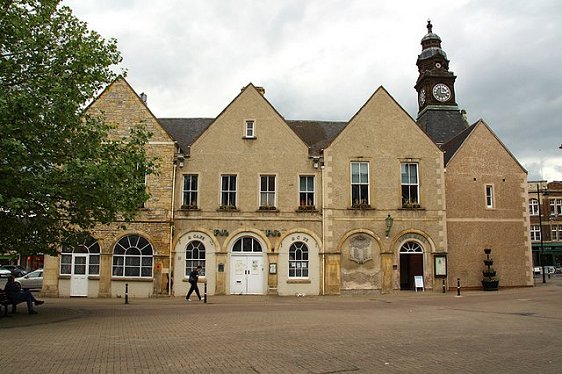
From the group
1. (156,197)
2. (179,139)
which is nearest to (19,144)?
(156,197)

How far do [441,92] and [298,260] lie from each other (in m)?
20.3

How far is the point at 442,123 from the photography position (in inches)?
1543

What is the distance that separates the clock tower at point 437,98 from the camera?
38.9 meters

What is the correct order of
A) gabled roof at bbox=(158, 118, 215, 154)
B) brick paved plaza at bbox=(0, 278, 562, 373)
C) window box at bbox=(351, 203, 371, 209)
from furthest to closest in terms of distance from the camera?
gabled roof at bbox=(158, 118, 215, 154), window box at bbox=(351, 203, 371, 209), brick paved plaza at bbox=(0, 278, 562, 373)

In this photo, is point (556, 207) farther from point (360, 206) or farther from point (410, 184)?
point (360, 206)

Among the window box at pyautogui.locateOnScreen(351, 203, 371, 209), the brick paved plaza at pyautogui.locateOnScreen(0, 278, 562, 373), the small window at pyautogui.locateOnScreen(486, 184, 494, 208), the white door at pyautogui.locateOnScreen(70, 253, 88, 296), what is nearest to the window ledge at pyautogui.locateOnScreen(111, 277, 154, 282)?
the white door at pyautogui.locateOnScreen(70, 253, 88, 296)

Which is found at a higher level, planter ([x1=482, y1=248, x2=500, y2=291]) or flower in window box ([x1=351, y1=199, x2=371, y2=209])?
flower in window box ([x1=351, y1=199, x2=371, y2=209])

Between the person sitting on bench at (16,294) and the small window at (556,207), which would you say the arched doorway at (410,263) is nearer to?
the person sitting on bench at (16,294)

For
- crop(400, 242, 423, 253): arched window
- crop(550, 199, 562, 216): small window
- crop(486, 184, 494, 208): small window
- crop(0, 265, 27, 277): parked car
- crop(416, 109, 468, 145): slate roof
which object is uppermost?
crop(416, 109, 468, 145): slate roof

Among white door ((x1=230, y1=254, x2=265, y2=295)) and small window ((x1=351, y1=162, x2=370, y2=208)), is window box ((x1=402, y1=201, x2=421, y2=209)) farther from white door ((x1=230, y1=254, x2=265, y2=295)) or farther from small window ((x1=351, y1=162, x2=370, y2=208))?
white door ((x1=230, y1=254, x2=265, y2=295))

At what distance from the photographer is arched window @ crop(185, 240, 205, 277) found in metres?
27.2

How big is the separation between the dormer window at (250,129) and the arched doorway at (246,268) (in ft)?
18.5

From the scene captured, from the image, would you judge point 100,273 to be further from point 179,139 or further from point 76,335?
point 76,335

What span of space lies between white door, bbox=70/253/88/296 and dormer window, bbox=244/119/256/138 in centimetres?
1066
